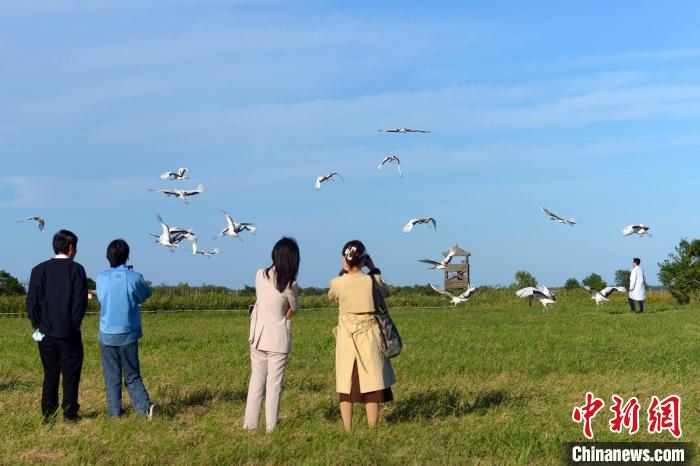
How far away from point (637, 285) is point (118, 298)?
20.4 m

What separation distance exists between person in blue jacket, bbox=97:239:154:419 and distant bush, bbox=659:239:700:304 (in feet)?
109

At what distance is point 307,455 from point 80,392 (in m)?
4.53

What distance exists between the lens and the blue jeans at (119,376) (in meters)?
8.06

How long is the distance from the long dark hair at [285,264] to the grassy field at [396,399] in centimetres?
130

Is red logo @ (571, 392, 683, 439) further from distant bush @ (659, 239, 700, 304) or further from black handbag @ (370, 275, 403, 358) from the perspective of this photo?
distant bush @ (659, 239, 700, 304)

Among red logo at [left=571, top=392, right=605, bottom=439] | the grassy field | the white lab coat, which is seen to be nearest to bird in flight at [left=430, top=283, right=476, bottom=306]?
the grassy field

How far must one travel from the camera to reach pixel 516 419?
25.6 ft

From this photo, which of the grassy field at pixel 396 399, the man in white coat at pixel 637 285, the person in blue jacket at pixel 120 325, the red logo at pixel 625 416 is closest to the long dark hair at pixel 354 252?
the grassy field at pixel 396 399

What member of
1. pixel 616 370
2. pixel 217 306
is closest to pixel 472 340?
pixel 616 370

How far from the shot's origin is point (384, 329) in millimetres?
7395

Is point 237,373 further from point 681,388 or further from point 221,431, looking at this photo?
point 681,388

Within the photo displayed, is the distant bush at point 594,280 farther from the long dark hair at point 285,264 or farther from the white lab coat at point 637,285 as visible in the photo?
the long dark hair at point 285,264

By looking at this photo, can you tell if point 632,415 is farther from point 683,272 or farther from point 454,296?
point 683,272

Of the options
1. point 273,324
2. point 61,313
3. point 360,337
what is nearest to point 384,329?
point 360,337
